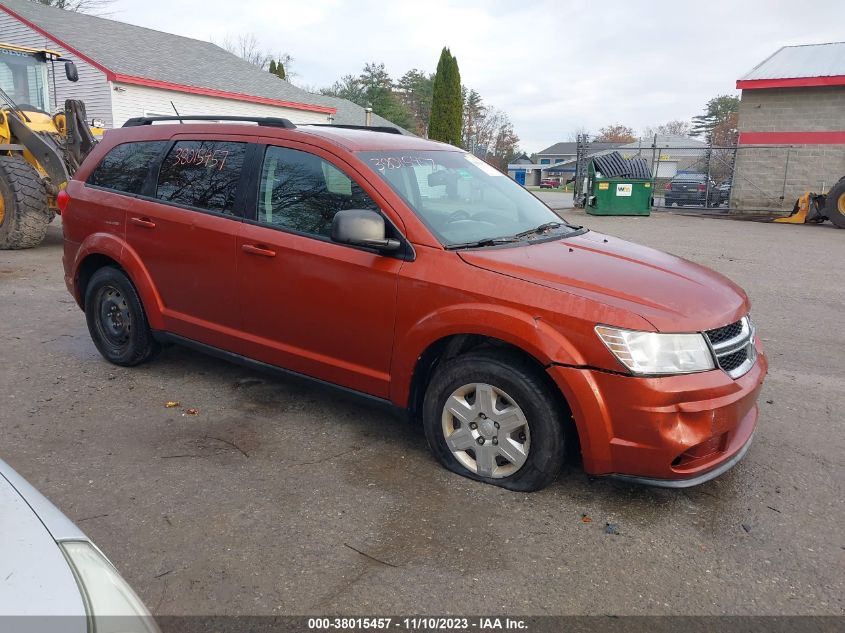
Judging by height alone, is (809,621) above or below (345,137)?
below

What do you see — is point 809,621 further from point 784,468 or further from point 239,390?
point 239,390

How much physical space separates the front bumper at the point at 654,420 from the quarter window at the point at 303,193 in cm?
155

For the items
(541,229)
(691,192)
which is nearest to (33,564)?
(541,229)

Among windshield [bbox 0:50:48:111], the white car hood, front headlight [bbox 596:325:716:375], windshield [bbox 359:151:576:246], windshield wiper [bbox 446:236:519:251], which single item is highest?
windshield [bbox 0:50:48:111]

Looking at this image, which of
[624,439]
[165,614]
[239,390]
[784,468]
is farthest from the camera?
[239,390]

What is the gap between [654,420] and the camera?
292 cm

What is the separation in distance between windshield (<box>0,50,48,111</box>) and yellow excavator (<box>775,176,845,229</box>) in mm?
18047

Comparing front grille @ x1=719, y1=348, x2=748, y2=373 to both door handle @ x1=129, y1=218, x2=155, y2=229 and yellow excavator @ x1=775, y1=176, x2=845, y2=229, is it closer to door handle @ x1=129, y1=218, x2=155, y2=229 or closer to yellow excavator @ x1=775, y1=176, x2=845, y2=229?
door handle @ x1=129, y1=218, x2=155, y2=229

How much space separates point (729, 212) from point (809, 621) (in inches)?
883

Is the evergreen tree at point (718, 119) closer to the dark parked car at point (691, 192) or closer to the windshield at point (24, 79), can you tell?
the dark parked car at point (691, 192)

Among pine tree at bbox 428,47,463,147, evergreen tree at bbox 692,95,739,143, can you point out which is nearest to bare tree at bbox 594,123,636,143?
evergreen tree at bbox 692,95,739,143

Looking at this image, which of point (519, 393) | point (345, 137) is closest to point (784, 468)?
point (519, 393)

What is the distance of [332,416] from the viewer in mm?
4277

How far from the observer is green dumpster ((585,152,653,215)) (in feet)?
65.5
